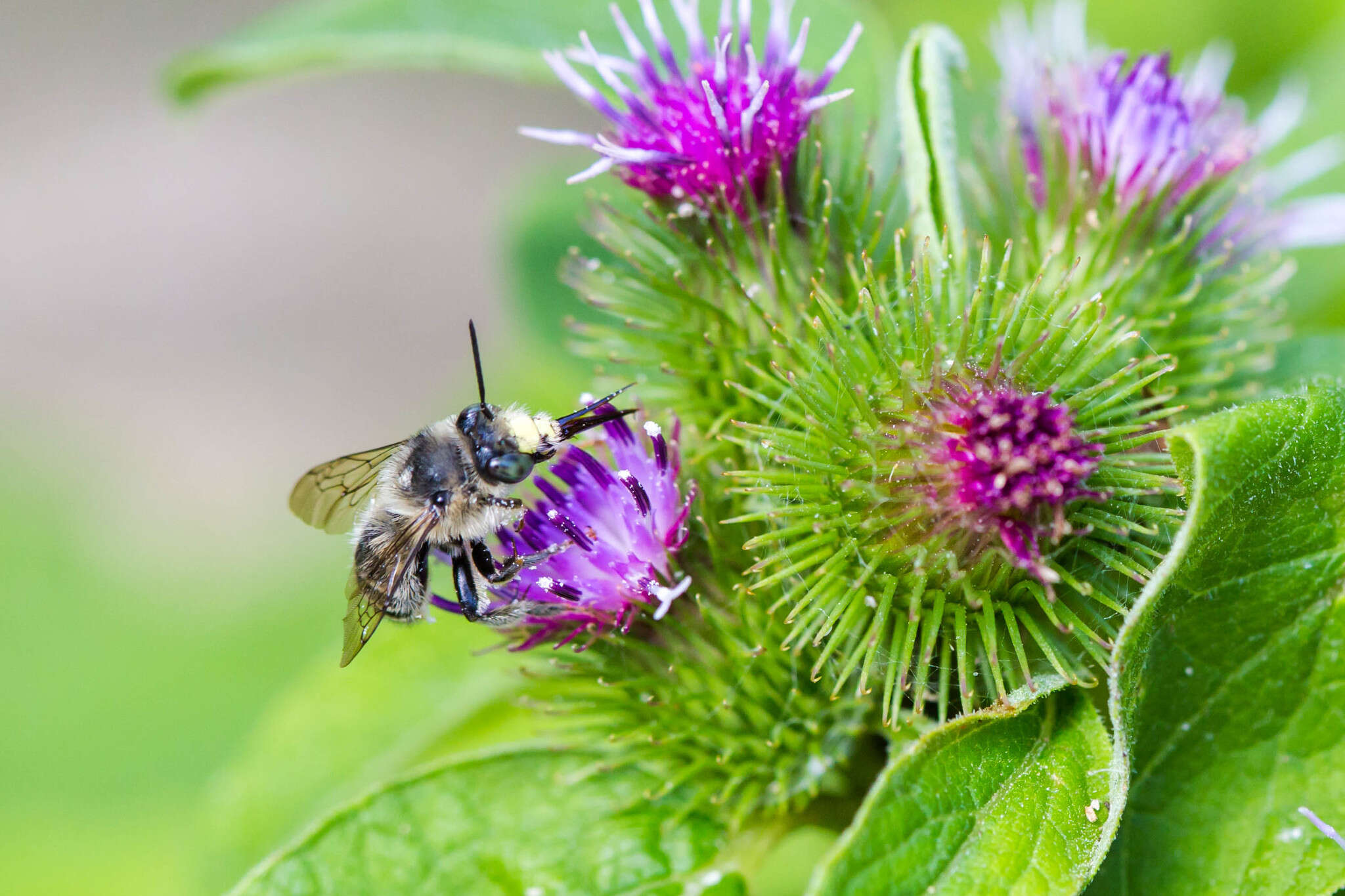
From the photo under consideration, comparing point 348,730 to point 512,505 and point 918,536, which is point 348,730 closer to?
point 512,505

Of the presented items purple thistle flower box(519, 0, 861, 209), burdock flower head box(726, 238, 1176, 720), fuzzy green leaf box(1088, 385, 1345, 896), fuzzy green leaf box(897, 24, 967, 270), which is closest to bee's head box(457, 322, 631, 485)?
burdock flower head box(726, 238, 1176, 720)

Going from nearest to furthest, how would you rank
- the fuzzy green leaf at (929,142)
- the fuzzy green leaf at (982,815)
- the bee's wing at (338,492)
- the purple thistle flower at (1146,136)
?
1. the fuzzy green leaf at (982,815)
2. the fuzzy green leaf at (929,142)
3. the purple thistle flower at (1146,136)
4. the bee's wing at (338,492)

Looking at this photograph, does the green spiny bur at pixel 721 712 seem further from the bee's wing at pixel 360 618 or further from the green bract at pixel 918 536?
the bee's wing at pixel 360 618

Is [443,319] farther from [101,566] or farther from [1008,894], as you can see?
[1008,894]

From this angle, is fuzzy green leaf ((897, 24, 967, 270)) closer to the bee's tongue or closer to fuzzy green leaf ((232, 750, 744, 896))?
the bee's tongue

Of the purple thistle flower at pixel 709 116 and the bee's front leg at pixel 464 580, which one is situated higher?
the purple thistle flower at pixel 709 116

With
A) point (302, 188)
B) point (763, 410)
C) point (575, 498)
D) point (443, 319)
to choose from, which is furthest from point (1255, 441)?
point (302, 188)

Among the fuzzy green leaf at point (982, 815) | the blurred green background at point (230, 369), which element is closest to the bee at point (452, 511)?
the blurred green background at point (230, 369)
